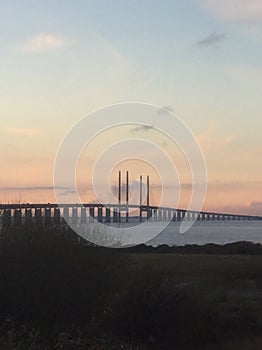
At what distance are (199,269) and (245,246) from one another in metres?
24.1

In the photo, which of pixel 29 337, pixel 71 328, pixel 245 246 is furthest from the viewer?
pixel 245 246

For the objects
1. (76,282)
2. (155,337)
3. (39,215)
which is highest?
(39,215)

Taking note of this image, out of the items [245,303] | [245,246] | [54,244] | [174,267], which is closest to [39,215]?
[54,244]

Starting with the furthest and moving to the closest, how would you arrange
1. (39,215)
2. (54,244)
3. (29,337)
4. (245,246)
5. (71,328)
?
(245,246) < (39,215) < (54,244) < (71,328) < (29,337)

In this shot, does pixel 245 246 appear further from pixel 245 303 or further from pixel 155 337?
pixel 155 337

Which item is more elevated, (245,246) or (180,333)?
(245,246)

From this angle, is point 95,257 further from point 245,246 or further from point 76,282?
point 245,246

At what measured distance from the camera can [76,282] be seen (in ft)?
65.7

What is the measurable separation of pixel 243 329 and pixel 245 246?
139 ft

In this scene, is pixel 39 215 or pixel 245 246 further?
pixel 245 246

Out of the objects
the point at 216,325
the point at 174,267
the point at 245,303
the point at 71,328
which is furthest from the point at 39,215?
the point at 174,267

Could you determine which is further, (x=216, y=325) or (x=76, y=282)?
(x=216, y=325)

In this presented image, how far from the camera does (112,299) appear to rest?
2111 centimetres

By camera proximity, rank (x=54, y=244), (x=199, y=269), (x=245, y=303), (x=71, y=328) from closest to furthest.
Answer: (x=71, y=328) → (x=54, y=244) → (x=245, y=303) → (x=199, y=269)
